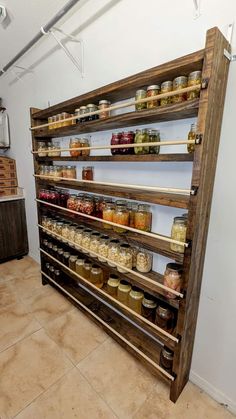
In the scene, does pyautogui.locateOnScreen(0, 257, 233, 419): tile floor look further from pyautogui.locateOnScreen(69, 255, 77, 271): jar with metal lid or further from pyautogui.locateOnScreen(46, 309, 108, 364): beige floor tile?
pyautogui.locateOnScreen(69, 255, 77, 271): jar with metal lid

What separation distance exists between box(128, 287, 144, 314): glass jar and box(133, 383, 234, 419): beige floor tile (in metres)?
0.46

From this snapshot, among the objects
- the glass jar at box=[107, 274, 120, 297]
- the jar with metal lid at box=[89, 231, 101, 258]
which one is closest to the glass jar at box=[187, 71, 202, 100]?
the jar with metal lid at box=[89, 231, 101, 258]

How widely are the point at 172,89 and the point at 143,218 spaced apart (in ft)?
2.15

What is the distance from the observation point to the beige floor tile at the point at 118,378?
3.71ft

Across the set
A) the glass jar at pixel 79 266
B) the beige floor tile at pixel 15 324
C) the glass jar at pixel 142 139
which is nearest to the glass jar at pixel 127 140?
the glass jar at pixel 142 139

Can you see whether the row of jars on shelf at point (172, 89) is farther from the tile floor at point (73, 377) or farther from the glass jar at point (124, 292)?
the tile floor at point (73, 377)

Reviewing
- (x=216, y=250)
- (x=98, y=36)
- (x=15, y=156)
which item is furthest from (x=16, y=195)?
(x=216, y=250)

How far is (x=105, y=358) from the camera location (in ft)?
4.53

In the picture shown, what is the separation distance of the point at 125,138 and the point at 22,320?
1.62 metres

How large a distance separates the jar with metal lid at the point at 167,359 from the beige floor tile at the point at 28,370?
60cm

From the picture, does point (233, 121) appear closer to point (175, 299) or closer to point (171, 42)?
point (171, 42)

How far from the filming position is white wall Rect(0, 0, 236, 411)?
93 cm

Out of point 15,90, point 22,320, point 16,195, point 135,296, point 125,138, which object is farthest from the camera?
point 16,195

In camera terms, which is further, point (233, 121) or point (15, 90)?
point (15, 90)
